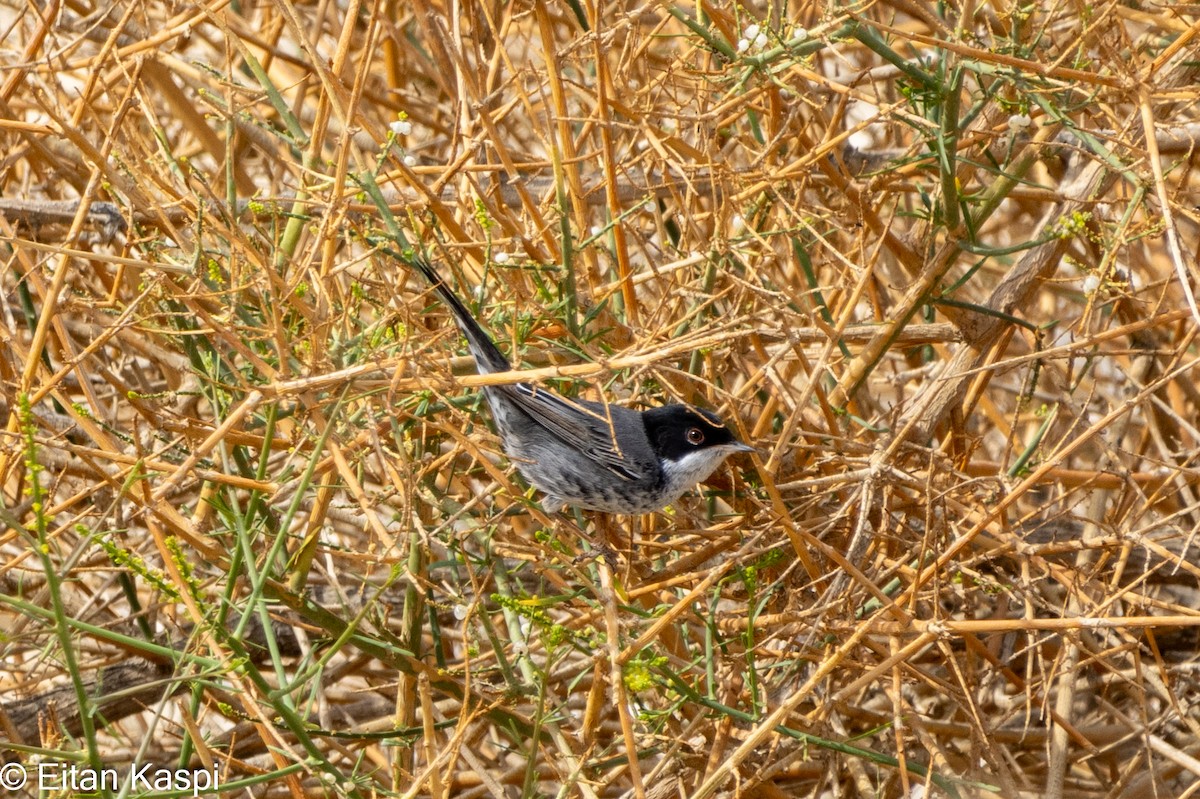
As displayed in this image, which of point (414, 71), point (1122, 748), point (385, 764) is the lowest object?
point (1122, 748)

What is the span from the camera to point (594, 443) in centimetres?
379

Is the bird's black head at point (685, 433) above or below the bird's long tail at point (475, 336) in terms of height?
below

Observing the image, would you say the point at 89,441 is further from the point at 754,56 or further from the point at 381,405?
the point at 754,56

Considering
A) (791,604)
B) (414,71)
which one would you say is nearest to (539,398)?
(791,604)

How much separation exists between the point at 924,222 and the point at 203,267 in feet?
6.83

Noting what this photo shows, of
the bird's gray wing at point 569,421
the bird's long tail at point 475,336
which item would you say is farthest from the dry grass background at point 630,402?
the bird's gray wing at point 569,421

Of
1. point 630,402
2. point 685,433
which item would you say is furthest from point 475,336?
point 685,433

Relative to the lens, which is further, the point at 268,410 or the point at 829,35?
the point at 268,410

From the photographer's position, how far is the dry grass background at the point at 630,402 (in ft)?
9.00

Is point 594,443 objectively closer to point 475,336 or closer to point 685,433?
point 685,433

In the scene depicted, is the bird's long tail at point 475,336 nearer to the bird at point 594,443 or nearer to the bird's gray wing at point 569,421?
the bird at point 594,443

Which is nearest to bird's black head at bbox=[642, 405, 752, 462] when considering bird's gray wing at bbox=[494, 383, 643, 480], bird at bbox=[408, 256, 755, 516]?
bird at bbox=[408, 256, 755, 516]

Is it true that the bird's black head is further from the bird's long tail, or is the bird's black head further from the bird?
the bird's long tail

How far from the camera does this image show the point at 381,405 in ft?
10.1
